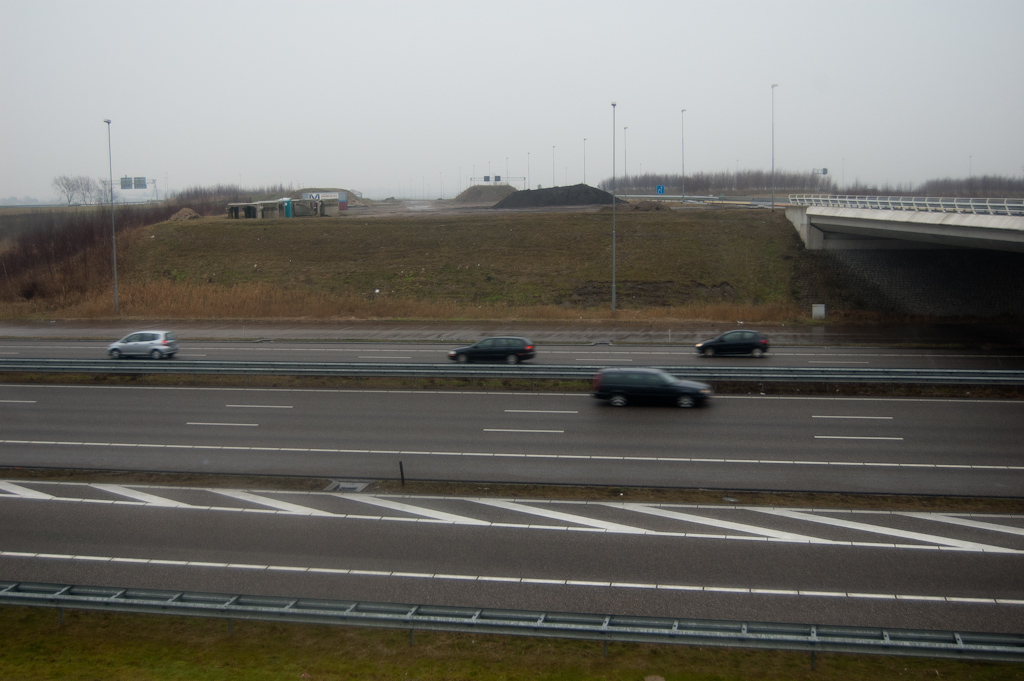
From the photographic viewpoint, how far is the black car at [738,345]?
2857 cm

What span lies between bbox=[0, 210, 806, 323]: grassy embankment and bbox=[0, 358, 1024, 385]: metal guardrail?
625 inches

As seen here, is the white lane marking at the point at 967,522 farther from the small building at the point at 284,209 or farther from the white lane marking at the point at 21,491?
the small building at the point at 284,209

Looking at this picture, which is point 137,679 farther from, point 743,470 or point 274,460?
point 743,470

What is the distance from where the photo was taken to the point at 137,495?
Result: 14.6 metres

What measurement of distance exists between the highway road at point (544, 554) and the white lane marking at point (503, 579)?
1.3 inches

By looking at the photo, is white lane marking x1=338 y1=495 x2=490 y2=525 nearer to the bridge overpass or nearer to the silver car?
the silver car

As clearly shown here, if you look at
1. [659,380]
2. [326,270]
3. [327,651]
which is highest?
[326,270]

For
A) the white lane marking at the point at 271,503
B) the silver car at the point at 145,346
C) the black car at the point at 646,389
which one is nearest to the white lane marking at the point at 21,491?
the white lane marking at the point at 271,503

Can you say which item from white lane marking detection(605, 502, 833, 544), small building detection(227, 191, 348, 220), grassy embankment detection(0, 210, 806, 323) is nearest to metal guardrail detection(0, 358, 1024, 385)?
white lane marking detection(605, 502, 833, 544)

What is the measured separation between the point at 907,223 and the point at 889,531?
89.1 ft

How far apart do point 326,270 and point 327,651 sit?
42.6 metres

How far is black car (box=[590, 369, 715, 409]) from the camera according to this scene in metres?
20.5

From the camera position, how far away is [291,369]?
2450 centimetres

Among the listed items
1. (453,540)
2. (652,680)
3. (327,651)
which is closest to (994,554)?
(652,680)
